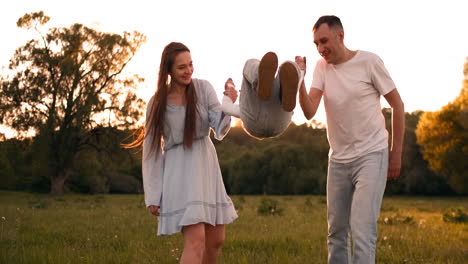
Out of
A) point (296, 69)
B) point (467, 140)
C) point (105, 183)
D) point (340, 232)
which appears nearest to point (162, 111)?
point (296, 69)

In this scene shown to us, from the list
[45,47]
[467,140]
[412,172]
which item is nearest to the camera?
[467,140]

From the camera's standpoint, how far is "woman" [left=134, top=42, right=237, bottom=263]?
4.24 m

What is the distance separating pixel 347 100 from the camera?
14.4 feet

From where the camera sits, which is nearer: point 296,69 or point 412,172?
point 296,69

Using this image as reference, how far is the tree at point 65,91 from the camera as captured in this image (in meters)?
29.9

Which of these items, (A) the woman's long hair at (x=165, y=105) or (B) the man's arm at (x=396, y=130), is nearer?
(A) the woman's long hair at (x=165, y=105)

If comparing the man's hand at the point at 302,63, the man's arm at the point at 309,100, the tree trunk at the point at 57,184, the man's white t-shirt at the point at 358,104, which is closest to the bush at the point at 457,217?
the man's white t-shirt at the point at 358,104

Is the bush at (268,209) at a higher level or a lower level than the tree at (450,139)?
lower

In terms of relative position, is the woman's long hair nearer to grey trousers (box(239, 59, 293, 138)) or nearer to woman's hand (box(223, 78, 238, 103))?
woman's hand (box(223, 78, 238, 103))

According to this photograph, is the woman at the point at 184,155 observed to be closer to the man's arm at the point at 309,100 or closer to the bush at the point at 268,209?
the man's arm at the point at 309,100

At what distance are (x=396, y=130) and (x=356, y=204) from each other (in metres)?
0.72

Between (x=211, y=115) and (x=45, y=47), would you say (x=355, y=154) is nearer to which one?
(x=211, y=115)

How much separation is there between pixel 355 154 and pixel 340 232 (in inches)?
28.7

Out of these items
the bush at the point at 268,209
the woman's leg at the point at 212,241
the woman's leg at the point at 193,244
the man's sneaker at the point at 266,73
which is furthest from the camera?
the bush at the point at 268,209
